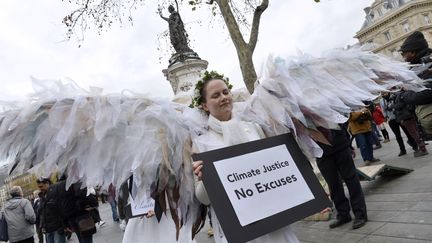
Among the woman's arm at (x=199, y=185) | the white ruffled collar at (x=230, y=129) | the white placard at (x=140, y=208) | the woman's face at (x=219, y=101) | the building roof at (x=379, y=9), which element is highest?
the building roof at (x=379, y=9)

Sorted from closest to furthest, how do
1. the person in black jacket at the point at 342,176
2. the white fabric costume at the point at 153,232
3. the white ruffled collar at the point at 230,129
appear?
the white ruffled collar at the point at 230,129, the white fabric costume at the point at 153,232, the person in black jacket at the point at 342,176

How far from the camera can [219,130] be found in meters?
2.28

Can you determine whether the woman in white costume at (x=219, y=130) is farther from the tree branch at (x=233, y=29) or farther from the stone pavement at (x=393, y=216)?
the tree branch at (x=233, y=29)

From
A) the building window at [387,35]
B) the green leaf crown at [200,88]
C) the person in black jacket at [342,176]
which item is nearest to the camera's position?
the green leaf crown at [200,88]

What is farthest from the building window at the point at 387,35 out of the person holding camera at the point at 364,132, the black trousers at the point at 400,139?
the person holding camera at the point at 364,132

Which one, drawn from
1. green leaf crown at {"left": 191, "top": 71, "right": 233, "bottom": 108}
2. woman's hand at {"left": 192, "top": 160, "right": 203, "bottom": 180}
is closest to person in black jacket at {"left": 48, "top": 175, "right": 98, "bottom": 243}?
green leaf crown at {"left": 191, "top": 71, "right": 233, "bottom": 108}

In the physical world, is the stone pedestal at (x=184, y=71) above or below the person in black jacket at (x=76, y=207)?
above

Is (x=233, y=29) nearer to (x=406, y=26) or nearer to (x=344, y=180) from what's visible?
(x=344, y=180)

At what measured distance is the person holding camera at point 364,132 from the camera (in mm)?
7578

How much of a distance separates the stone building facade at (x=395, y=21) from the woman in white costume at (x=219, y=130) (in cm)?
5596

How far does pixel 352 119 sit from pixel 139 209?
5.98 metres

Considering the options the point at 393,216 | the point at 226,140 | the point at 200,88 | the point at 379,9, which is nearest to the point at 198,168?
the point at 226,140

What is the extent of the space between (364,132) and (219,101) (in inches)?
241

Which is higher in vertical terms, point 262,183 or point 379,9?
point 379,9
